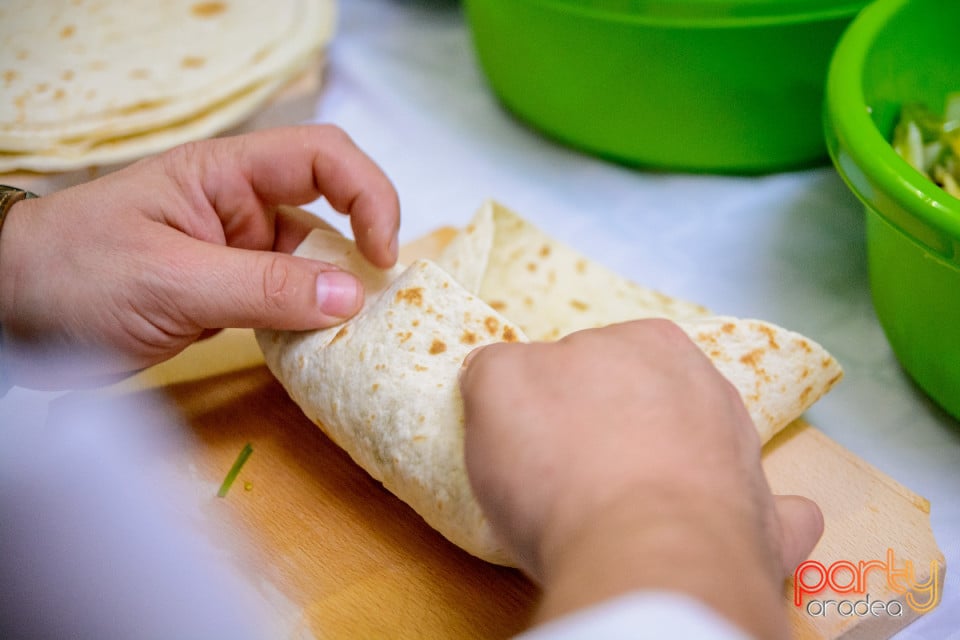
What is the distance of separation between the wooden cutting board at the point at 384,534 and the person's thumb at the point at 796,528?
0.11 m

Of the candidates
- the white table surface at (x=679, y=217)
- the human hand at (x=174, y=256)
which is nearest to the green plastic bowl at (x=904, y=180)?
the white table surface at (x=679, y=217)

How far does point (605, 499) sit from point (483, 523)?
0.22m

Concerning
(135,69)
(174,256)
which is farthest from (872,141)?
(135,69)

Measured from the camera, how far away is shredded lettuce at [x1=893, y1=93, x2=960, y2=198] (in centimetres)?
125

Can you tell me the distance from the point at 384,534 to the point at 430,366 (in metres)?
0.21

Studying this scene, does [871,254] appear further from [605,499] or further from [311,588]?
[311,588]

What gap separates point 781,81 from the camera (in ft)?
5.01

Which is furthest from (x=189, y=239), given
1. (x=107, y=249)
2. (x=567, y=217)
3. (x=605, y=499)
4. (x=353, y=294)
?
(x=567, y=217)

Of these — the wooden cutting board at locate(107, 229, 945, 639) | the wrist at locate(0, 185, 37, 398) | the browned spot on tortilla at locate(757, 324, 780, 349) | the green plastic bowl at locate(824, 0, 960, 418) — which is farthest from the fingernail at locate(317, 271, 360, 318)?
the green plastic bowl at locate(824, 0, 960, 418)

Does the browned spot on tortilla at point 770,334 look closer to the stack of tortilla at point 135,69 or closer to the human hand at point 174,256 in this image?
the human hand at point 174,256

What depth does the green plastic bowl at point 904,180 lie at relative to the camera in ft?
3.28

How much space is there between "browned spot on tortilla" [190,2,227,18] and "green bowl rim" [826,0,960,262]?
4.60 ft

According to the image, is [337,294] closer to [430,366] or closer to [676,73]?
[430,366]

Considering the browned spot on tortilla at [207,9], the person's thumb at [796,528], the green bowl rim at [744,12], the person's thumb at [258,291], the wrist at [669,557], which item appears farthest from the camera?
the browned spot on tortilla at [207,9]
